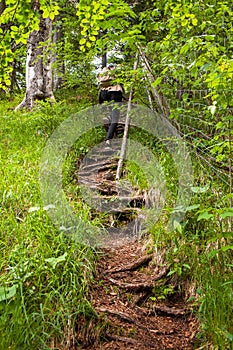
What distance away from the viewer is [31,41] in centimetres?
795

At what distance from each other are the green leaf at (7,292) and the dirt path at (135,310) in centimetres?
60

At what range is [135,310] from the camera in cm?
263

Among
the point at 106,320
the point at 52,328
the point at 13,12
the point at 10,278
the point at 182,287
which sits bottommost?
the point at 182,287

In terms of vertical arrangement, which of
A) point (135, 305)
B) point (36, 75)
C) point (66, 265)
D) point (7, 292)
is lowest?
point (135, 305)

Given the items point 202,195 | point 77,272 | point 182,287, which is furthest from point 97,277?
point 202,195

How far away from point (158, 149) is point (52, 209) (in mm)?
2396

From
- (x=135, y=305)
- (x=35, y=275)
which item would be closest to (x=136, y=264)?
(x=135, y=305)

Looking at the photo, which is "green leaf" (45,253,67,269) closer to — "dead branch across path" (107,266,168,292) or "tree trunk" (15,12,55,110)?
"dead branch across path" (107,266,168,292)

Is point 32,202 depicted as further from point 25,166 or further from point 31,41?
point 31,41

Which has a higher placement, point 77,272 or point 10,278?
point 10,278

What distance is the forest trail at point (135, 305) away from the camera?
7.44 ft

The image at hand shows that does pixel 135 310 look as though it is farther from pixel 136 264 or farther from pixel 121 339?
pixel 136 264

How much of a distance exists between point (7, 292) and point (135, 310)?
107 centimetres

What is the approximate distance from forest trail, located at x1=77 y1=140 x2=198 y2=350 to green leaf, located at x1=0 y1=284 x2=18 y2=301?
0.54 m
